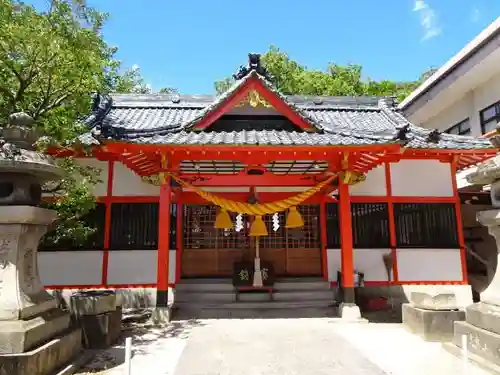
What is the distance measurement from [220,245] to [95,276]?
3949 mm

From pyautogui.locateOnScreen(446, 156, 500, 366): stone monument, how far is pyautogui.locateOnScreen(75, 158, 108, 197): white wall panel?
949 centimetres

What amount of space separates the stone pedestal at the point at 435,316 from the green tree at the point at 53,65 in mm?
7438

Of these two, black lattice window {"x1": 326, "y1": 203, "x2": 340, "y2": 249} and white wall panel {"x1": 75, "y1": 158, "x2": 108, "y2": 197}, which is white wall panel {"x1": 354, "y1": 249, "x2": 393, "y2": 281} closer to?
black lattice window {"x1": 326, "y1": 203, "x2": 340, "y2": 249}

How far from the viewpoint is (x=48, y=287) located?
1025 centimetres

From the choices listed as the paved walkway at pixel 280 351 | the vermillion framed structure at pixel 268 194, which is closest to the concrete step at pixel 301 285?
the vermillion framed structure at pixel 268 194

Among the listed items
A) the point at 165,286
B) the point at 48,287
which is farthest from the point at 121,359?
the point at 48,287

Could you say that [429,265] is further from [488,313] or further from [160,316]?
[160,316]

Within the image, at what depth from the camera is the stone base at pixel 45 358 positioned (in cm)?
450

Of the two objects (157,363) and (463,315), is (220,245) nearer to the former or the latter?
(157,363)

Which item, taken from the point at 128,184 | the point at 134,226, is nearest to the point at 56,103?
the point at 128,184

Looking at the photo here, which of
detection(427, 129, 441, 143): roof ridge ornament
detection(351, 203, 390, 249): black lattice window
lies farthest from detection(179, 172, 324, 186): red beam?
detection(427, 129, 441, 143): roof ridge ornament

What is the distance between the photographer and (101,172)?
35.7 ft

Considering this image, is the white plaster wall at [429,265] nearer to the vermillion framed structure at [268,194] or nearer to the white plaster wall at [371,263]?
the vermillion framed structure at [268,194]

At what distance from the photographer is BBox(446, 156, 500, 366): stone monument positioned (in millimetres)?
5262
